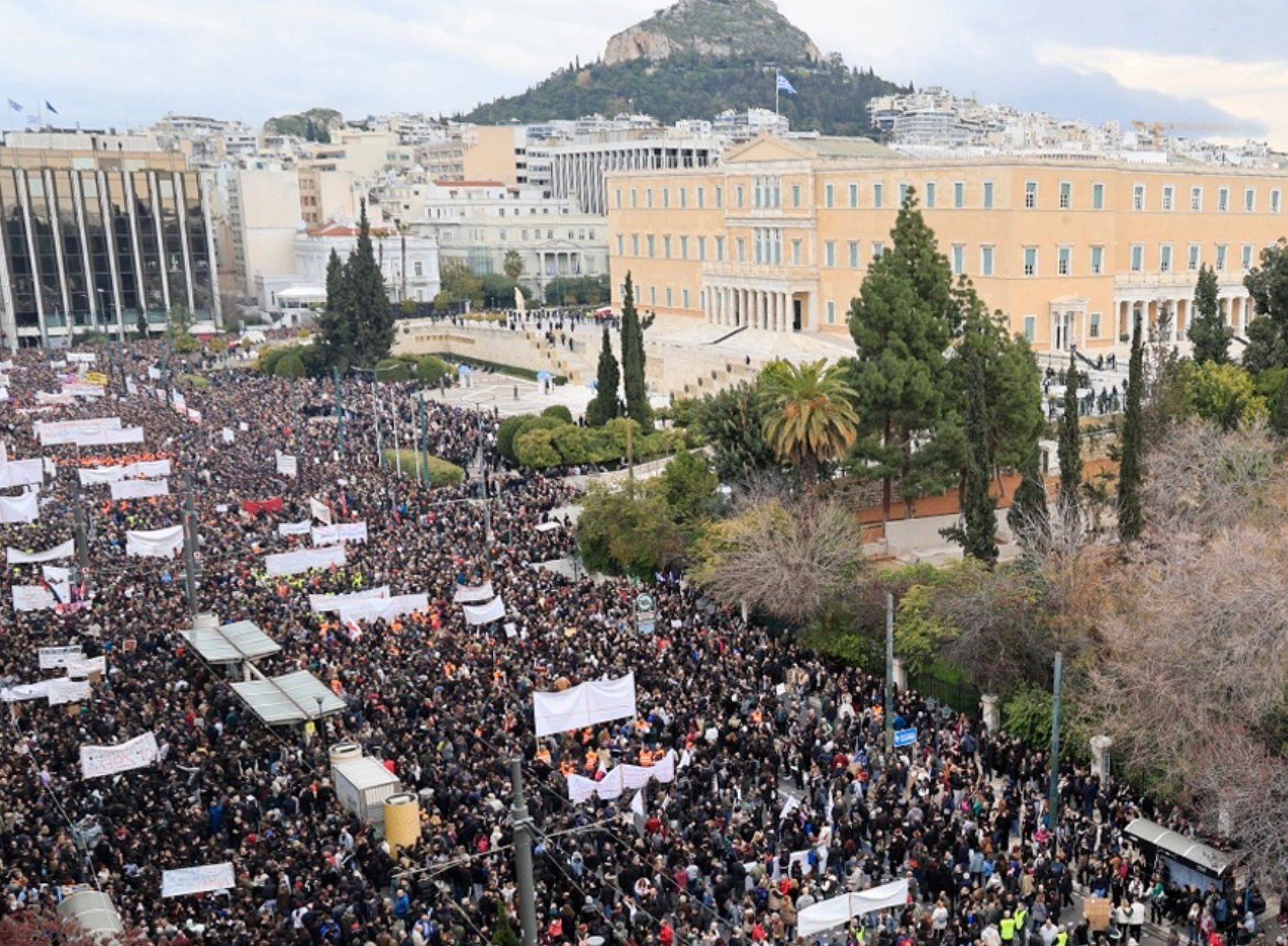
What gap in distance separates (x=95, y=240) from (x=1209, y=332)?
304 ft

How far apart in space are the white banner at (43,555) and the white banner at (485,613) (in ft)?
35.1

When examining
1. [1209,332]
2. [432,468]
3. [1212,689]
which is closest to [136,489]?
[432,468]

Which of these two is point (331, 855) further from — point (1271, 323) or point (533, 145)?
point (533, 145)

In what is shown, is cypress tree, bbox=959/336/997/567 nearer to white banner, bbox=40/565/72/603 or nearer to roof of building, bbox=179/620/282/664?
roof of building, bbox=179/620/282/664

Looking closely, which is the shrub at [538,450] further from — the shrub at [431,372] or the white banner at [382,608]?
the shrub at [431,372]

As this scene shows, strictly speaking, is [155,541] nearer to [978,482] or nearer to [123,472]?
[123,472]

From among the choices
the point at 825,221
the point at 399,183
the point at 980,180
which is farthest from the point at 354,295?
the point at 399,183

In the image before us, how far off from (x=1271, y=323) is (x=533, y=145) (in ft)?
433

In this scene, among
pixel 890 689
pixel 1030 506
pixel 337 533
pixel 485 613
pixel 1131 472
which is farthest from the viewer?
pixel 337 533

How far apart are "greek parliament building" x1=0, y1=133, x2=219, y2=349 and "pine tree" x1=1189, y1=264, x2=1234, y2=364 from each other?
87.9 metres

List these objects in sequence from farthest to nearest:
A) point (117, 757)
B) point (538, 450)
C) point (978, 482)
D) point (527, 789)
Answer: point (538, 450), point (978, 482), point (527, 789), point (117, 757)

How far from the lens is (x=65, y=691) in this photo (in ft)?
80.2

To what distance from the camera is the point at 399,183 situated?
144125 mm

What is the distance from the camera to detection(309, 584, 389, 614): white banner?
94.9 ft
